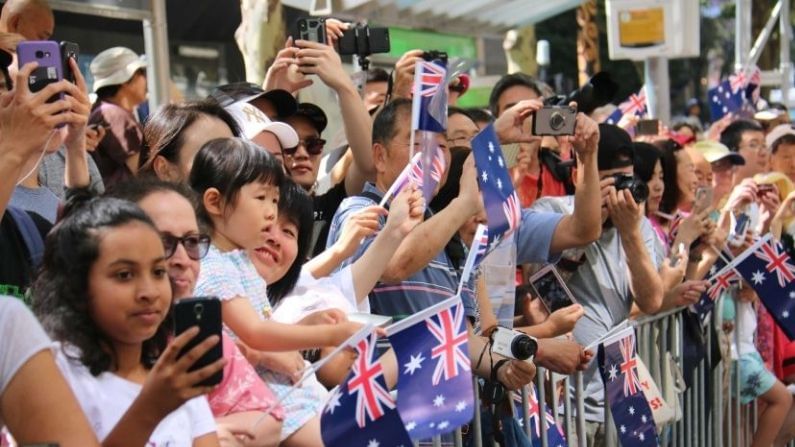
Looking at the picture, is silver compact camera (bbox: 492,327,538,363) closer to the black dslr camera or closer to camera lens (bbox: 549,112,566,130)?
camera lens (bbox: 549,112,566,130)

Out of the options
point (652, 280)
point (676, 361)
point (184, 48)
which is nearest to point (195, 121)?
point (652, 280)

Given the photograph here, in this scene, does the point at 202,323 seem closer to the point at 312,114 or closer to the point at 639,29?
the point at 312,114

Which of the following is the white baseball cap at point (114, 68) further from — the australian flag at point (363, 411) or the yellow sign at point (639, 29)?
the yellow sign at point (639, 29)

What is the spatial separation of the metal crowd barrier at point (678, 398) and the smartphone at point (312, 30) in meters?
1.51

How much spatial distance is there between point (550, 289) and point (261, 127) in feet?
5.42

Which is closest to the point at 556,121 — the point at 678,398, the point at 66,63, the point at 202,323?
the point at 678,398

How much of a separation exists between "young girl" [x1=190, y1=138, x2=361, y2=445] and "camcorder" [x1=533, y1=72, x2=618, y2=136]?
1.75 metres

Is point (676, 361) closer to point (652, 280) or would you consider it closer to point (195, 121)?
point (652, 280)

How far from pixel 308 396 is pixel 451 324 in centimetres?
43

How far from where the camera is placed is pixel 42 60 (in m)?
3.81

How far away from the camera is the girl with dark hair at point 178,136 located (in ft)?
14.5

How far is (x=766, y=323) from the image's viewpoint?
8.34 meters

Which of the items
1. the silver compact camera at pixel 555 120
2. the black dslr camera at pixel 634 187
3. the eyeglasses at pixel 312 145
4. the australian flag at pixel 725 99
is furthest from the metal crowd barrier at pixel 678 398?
the australian flag at pixel 725 99

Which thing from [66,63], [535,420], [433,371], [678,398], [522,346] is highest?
[66,63]
